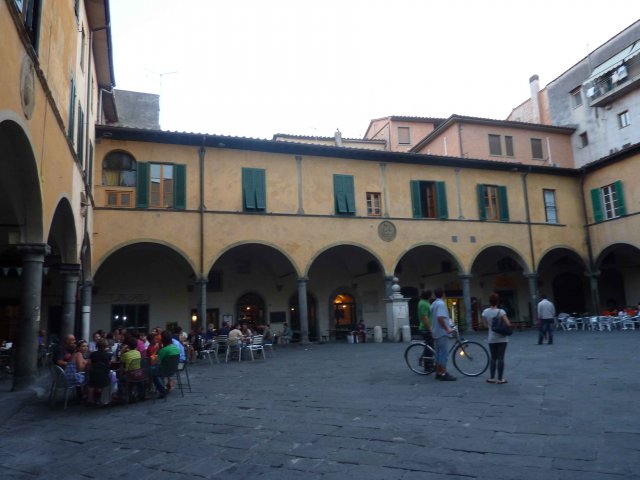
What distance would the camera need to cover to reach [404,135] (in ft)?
102

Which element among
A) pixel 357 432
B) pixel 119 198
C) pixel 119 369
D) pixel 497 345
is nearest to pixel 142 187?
pixel 119 198

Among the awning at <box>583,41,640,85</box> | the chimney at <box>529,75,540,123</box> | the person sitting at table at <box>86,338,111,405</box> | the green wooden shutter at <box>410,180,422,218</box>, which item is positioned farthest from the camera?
Answer: the chimney at <box>529,75,540,123</box>

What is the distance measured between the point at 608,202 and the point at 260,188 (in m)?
16.0

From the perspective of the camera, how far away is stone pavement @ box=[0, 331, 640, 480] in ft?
13.6

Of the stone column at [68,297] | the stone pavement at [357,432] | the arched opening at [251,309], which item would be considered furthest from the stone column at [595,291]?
the stone column at [68,297]

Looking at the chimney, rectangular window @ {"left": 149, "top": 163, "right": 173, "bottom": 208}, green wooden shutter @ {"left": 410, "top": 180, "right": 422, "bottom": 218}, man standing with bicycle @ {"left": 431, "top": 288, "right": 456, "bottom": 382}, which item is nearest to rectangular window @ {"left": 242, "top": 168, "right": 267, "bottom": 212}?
rectangular window @ {"left": 149, "top": 163, "right": 173, "bottom": 208}

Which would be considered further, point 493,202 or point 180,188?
A: point 493,202

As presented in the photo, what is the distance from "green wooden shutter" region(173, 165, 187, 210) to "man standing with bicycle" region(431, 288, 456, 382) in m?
11.4

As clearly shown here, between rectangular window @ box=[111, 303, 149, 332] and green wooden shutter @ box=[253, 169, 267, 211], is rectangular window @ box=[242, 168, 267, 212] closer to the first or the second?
green wooden shutter @ box=[253, 169, 267, 211]

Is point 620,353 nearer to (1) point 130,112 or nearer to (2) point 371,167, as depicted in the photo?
(2) point 371,167

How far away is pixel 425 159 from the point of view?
21141mm

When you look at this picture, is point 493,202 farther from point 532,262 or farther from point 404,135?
point 404,135

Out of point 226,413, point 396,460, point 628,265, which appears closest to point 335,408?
point 226,413

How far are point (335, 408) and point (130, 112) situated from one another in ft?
80.5
